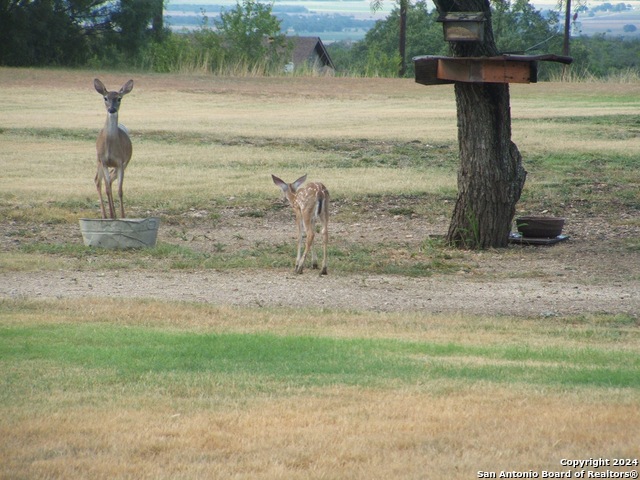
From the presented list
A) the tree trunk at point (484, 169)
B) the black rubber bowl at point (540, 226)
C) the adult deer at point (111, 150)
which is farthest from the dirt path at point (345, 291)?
the adult deer at point (111, 150)

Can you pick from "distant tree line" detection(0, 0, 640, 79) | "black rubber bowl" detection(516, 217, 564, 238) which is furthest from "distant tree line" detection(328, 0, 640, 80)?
"black rubber bowl" detection(516, 217, 564, 238)

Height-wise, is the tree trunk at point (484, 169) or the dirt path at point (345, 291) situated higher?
the tree trunk at point (484, 169)

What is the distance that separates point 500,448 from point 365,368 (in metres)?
2.13

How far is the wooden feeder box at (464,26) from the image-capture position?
14078 millimetres

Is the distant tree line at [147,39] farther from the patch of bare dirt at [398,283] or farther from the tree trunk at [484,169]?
the patch of bare dirt at [398,283]

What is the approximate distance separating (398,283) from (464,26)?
3.59 metres

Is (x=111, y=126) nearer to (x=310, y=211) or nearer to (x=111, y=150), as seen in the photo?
(x=111, y=150)

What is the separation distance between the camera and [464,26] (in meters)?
14.1

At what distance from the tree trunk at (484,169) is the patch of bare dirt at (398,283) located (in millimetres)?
380

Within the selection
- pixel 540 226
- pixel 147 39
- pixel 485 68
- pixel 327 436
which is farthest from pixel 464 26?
pixel 147 39

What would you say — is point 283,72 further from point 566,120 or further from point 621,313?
point 621,313

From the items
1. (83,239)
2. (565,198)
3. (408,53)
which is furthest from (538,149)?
(408,53)

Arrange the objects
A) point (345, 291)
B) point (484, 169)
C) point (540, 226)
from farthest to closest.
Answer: point (540, 226) < point (484, 169) < point (345, 291)

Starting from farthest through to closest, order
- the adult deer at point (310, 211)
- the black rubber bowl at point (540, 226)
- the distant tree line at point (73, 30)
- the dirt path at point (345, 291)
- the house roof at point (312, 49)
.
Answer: the house roof at point (312, 49), the distant tree line at point (73, 30), the black rubber bowl at point (540, 226), the adult deer at point (310, 211), the dirt path at point (345, 291)
